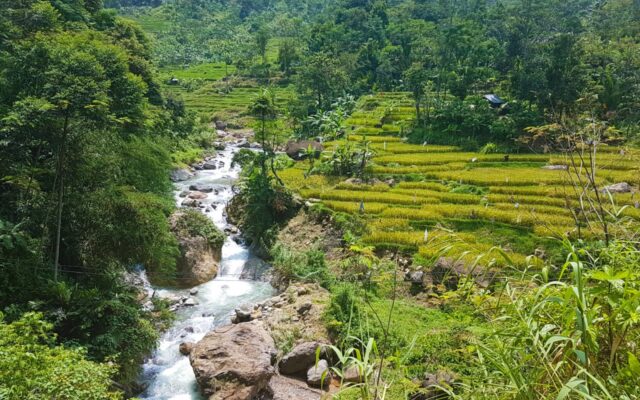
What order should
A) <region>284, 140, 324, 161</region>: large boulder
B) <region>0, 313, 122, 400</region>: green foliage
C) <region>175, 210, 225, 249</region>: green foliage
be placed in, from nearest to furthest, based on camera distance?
<region>0, 313, 122, 400</region>: green foliage → <region>175, 210, 225, 249</region>: green foliage → <region>284, 140, 324, 161</region>: large boulder

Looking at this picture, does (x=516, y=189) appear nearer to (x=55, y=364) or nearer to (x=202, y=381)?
(x=202, y=381)

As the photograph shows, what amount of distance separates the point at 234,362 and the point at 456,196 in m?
16.1

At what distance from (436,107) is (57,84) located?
33568 mm

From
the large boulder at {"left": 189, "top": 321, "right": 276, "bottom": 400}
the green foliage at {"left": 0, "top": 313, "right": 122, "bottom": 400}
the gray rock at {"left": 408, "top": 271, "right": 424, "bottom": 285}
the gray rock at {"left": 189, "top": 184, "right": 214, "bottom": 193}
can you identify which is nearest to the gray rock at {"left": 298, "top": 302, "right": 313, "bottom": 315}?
the large boulder at {"left": 189, "top": 321, "right": 276, "bottom": 400}

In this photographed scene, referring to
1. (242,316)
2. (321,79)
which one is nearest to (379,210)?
(242,316)

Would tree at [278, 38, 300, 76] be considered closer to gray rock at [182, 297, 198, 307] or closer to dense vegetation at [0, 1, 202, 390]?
dense vegetation at [0, 1, 202, 390]

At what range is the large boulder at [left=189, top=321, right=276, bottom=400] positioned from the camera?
1118 centimetres

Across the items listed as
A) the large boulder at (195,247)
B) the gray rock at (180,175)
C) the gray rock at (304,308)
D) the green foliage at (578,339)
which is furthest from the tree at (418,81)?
the green foliage at (578,339)

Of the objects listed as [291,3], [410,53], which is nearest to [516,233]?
[410,53]

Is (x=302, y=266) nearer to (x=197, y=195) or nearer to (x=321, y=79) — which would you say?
(x=197, y=195)

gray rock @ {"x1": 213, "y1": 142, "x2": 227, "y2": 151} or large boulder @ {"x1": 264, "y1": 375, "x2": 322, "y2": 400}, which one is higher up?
gray rock @ {"x1": 213, "y1": 142, "x2": 227, "y2": 151}

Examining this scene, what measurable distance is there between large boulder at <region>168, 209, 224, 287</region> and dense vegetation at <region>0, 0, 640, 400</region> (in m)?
0.31

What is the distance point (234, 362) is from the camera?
11.7m

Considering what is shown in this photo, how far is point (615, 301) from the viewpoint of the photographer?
2.18m
